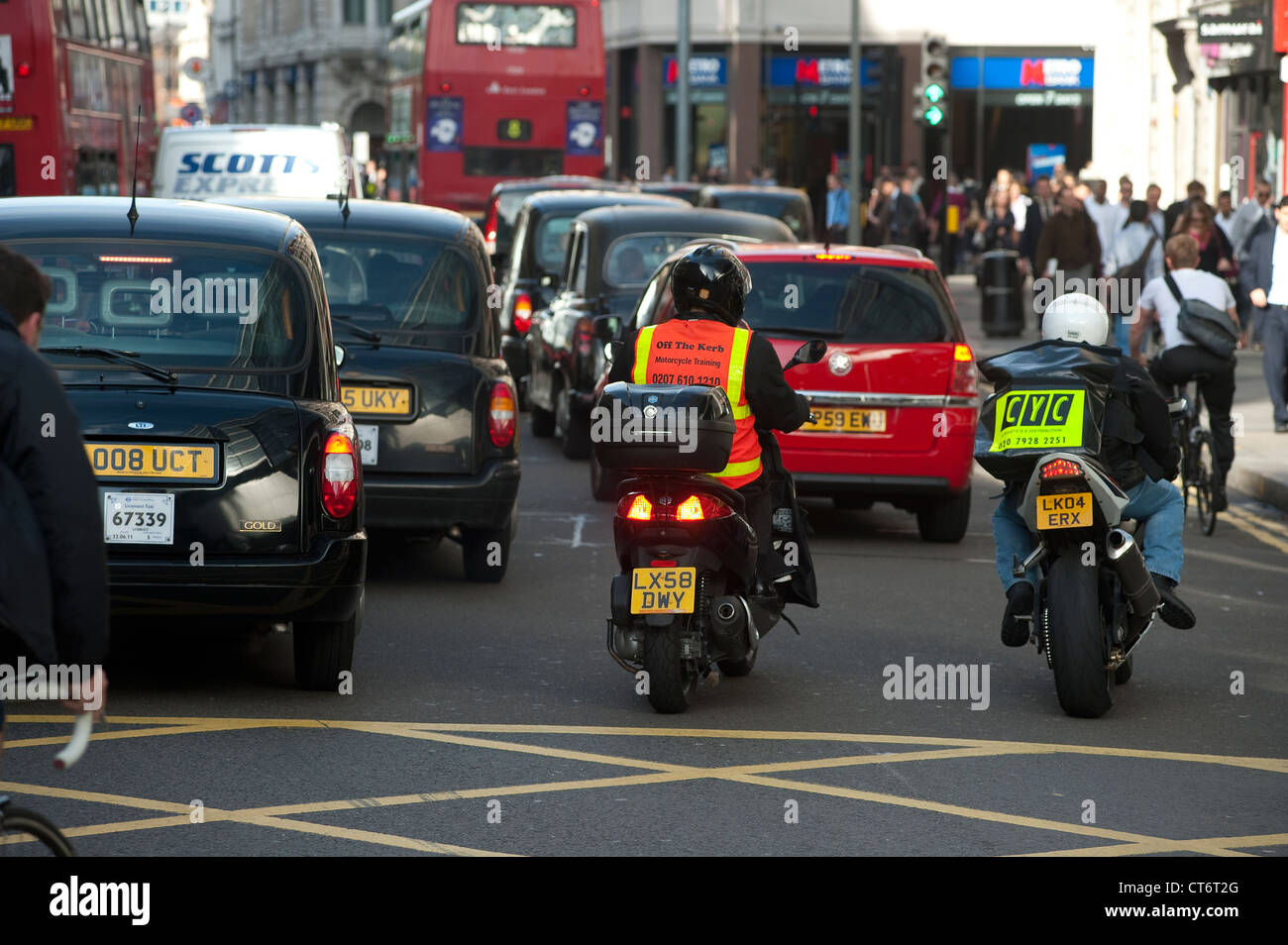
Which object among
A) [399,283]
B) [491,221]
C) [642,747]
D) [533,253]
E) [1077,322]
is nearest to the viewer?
[642,747]

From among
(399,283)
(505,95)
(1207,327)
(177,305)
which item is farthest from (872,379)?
(505,95)

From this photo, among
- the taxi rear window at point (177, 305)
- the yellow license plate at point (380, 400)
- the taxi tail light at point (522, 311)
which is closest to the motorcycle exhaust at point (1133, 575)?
the taxi rear window at point (177, 305)

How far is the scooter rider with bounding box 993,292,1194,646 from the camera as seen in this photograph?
7.87 meters

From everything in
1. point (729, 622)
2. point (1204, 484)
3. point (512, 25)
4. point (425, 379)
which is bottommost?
point (1204, 484)

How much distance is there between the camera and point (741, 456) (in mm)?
7746

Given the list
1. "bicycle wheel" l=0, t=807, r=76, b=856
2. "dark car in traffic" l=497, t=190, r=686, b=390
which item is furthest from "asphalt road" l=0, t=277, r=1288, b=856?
"dark car in traffic" l=497, t=190, r=686, b=390

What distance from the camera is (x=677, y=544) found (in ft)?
24.6

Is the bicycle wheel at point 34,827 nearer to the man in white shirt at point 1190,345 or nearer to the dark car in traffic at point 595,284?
the man in white shirt at point 1190,345

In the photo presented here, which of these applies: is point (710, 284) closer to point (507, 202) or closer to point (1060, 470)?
point (1060, 470)

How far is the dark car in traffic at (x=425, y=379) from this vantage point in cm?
990

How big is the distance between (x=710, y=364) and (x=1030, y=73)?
45.2m

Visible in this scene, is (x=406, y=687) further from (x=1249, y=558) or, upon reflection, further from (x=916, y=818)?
(x=1249, y=558)

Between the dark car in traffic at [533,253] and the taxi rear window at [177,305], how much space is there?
1020cm

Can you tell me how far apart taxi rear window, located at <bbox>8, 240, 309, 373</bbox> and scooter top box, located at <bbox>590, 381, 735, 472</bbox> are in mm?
1209
